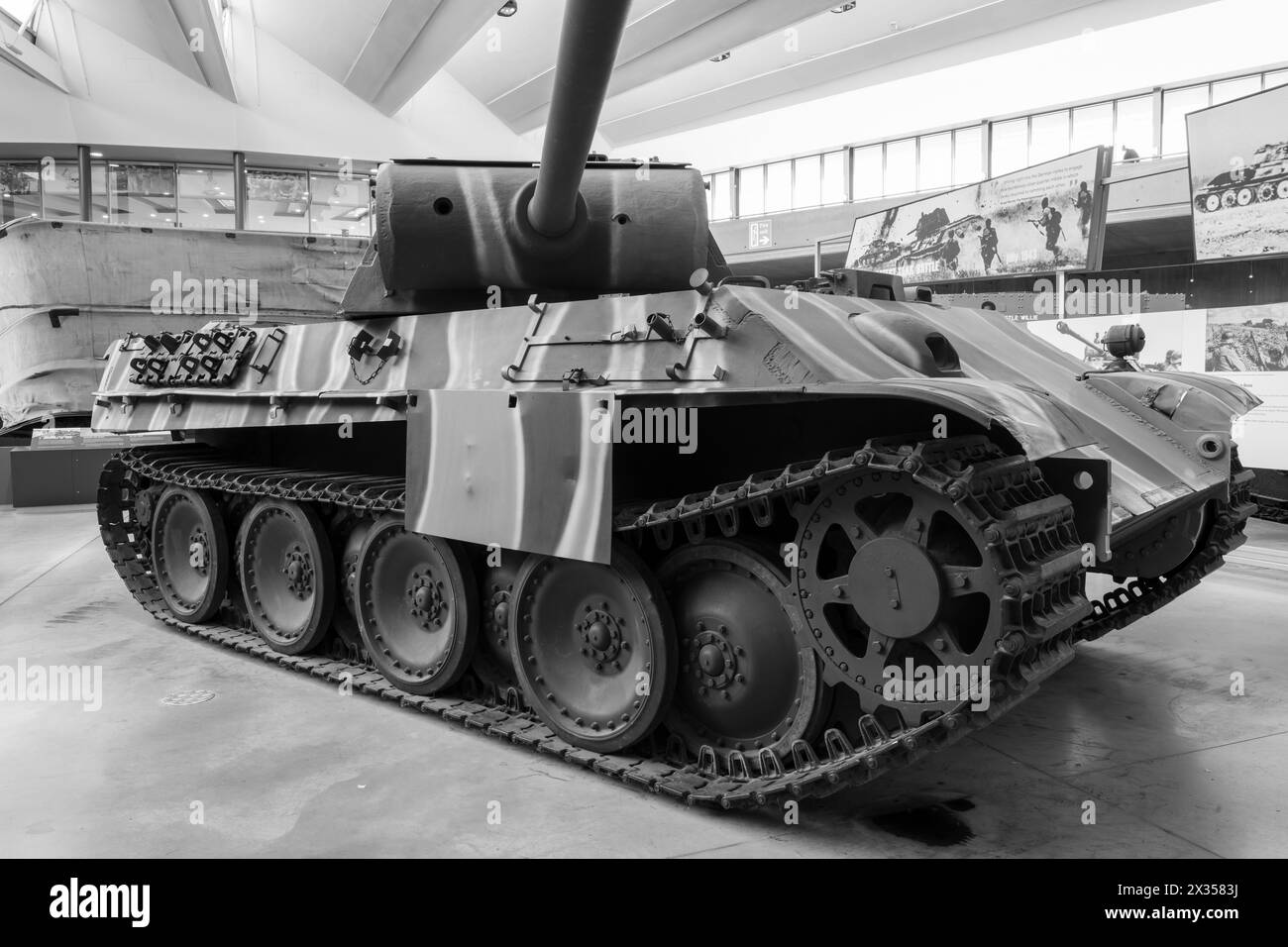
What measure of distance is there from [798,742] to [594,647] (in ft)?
4.16

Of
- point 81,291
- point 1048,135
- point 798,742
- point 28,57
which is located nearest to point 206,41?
point 28,57

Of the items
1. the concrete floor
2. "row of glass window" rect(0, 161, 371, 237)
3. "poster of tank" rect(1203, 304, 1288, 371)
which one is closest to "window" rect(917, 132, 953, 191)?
"row of glass window" rect(0, 161, 371, 237)

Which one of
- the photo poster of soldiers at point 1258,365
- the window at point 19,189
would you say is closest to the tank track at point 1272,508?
the photo poster of soldiers at point 1258,365

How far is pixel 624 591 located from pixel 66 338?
573 inches

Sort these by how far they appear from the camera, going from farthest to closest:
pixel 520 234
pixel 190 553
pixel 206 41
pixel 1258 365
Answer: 1. pixel 206 41
2. pixel 1258 365
3. pixel 190 553
4. pixel 520 234

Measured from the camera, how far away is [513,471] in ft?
17.7

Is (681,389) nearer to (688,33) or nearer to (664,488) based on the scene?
(664,488)

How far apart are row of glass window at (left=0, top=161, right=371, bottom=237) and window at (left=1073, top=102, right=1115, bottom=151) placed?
707 inches

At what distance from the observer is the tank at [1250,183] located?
11.7 m

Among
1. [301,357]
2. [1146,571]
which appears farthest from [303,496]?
[1146,571]

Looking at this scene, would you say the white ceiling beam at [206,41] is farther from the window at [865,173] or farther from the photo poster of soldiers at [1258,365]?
the photo poster of soldiers at [1258,365]

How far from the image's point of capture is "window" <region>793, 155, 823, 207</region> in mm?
31766

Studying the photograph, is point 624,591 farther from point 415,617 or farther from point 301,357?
point 301,357

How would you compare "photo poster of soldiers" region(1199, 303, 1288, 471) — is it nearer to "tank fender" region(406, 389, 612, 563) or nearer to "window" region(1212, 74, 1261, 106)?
"tank fender" region(406, 389, 612, 563)
